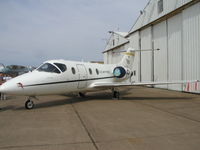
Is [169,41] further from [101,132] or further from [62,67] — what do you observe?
[101,132]

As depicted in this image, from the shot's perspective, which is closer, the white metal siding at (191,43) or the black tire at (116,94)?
the black tire at (116,94)

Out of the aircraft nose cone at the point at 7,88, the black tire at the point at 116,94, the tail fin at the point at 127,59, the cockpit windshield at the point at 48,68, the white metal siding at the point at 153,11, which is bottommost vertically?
the black tire at the point at 116,94

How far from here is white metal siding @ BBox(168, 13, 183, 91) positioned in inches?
631

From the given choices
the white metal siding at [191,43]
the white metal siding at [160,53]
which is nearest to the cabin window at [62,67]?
the white metal siding at [191,43]

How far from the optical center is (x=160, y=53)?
18922mm

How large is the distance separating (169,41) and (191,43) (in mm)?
3386

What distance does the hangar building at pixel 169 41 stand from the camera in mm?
14117

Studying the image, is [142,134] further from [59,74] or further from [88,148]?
[59,74]

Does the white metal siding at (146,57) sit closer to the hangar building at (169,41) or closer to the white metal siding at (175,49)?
the hangar building at (169,41)

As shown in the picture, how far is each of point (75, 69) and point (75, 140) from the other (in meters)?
6.44

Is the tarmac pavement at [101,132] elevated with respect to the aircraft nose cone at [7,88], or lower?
lower

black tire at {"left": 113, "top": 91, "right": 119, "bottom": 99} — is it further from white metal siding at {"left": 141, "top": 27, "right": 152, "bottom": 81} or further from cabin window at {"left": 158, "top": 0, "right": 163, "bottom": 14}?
cabin window at {"left": 158, "top": 0, "right": 163, "bottom": 14}

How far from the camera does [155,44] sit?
19984mm

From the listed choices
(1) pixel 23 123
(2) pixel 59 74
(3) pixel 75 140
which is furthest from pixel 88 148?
(2) pixel 59 74
